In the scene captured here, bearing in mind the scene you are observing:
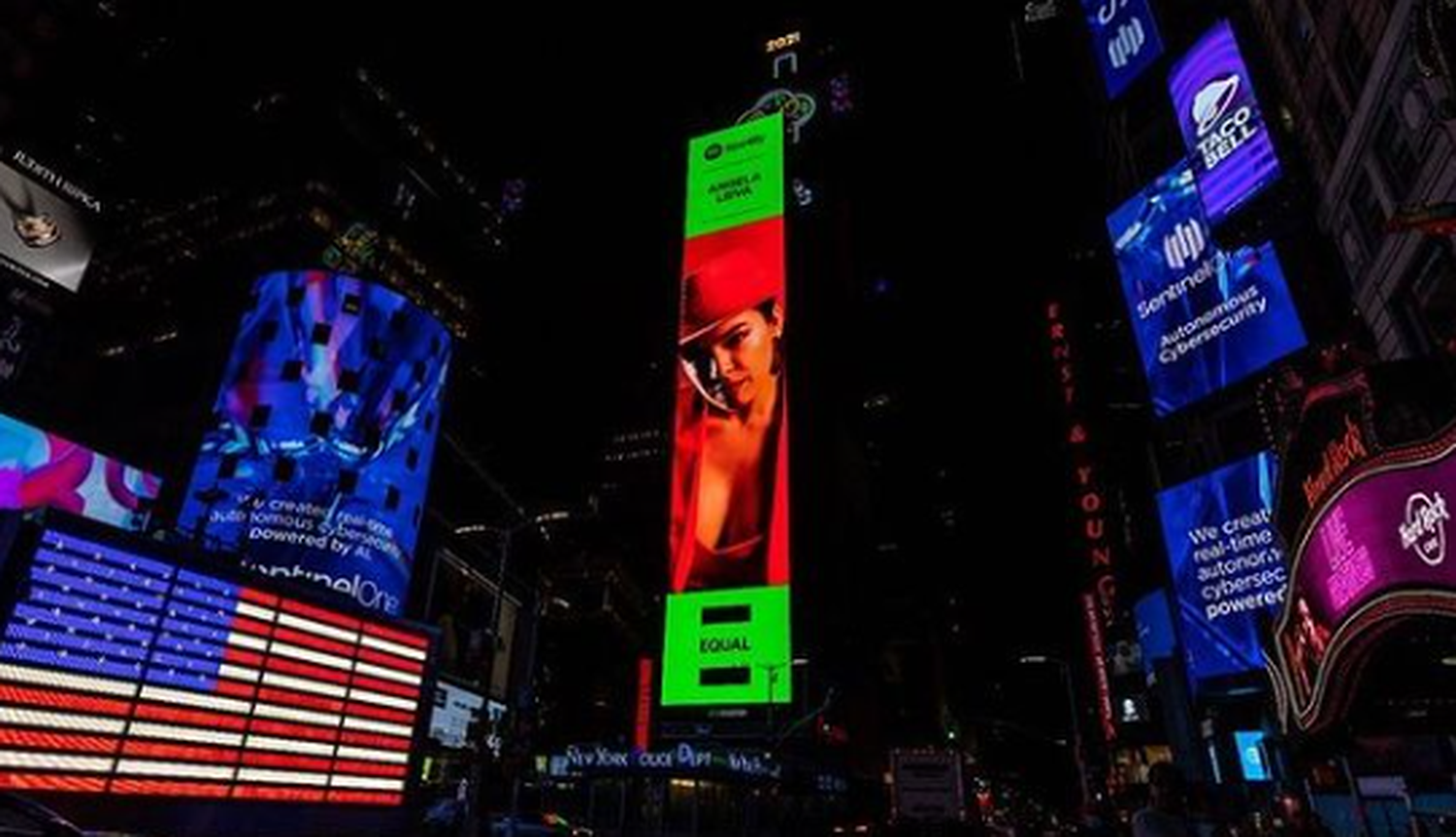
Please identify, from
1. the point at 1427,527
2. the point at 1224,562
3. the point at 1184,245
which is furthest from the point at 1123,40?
the point at 1427,527

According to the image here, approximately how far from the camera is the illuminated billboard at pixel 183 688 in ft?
26.5

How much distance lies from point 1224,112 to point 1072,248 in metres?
33.4

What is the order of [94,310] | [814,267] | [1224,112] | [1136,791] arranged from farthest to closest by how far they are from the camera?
[814,267]
[94,310]
[1224,112]
[1136,791]

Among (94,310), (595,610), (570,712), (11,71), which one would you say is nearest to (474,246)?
(94,310)

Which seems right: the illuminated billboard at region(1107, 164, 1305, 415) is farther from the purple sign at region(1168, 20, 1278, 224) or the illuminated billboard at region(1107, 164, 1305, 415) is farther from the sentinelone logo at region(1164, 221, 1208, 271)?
the purple sign at region(1168, 20, 1278, 224)

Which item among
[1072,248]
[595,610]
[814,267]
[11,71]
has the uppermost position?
[814,267]

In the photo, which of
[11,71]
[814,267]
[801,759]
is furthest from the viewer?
[814,267]

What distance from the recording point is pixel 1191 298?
2481 cm

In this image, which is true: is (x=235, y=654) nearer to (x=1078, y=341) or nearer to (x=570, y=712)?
(x=1078, y=341)

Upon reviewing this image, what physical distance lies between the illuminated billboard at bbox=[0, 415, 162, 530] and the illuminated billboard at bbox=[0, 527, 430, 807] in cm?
2716

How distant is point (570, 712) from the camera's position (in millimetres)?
77125

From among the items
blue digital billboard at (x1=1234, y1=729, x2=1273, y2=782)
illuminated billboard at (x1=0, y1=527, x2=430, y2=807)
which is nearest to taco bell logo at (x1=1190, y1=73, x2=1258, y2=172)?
blue digital billboard at (x1=1234, y1=729, x2=1273, y2=782)

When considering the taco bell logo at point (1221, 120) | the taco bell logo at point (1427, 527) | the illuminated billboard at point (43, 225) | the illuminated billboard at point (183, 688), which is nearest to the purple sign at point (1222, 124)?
the taco bell logo at point (1221, 120)

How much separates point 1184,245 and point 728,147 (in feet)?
134
